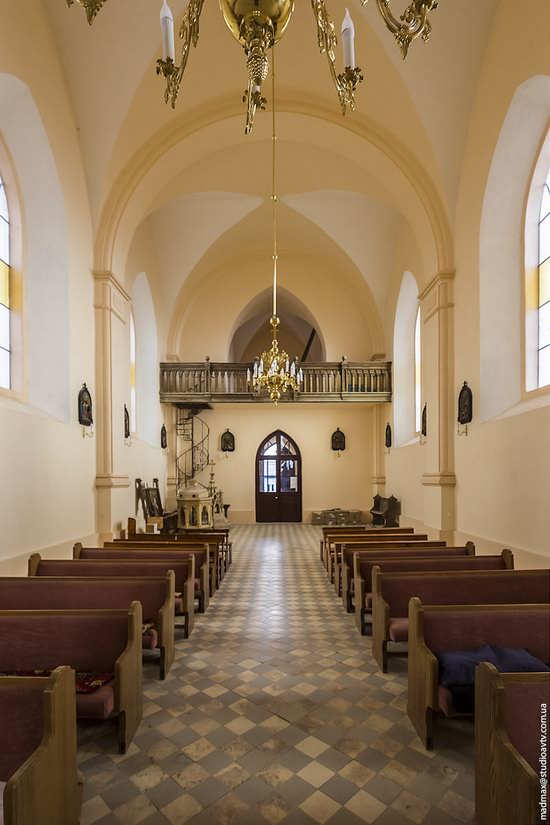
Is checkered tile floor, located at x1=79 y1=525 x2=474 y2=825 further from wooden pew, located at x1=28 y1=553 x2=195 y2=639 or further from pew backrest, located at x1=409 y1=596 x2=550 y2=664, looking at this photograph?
pew backrest, located at x1=409 y1=596 x2=550 y2=664

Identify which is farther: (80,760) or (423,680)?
(423,680)

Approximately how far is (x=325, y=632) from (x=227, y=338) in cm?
1168

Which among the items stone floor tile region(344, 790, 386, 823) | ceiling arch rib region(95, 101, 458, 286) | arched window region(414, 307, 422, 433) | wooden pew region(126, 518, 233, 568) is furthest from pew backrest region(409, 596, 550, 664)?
arched window region(414, 307, 422, 433)

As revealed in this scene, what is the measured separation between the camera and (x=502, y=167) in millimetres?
7531

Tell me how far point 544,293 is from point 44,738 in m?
7.48

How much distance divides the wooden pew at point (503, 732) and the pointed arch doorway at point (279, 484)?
47.5ft

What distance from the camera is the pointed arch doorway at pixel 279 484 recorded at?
17.2 metres

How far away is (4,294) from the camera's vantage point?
7492 mm

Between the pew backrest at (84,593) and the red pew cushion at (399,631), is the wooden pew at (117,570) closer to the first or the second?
the pew backrest at (84,593)

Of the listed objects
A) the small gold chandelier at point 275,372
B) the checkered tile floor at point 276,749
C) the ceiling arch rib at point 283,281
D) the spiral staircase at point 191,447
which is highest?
the ceiling arch rib at point 283,281

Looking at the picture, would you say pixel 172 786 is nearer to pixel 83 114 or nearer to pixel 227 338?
pixel 83 114

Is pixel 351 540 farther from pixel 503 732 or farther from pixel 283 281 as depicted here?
pixel 283 281

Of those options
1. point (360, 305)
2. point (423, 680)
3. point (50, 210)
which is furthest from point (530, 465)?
point (360, 305)

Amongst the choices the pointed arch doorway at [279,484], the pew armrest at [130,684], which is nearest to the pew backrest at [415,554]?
the pew armrest at [130,684]
